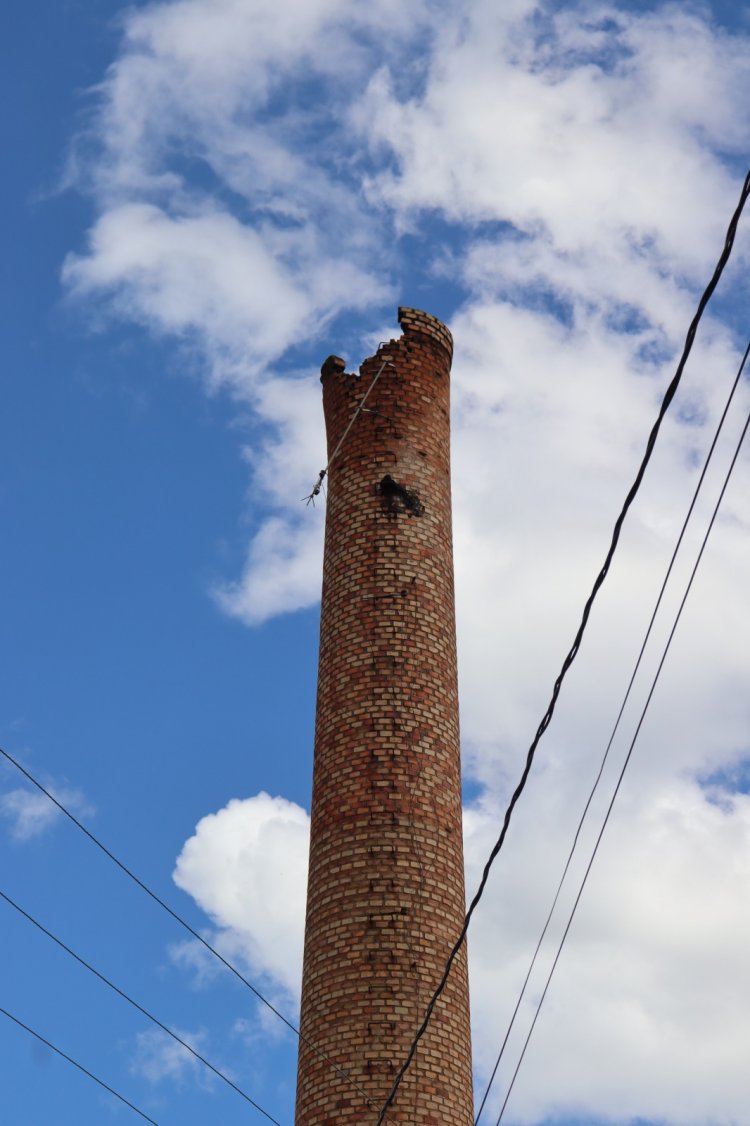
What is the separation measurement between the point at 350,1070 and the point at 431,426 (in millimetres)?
5987

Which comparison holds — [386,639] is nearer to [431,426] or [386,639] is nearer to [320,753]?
[320,753]

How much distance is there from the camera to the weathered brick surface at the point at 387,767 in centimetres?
998

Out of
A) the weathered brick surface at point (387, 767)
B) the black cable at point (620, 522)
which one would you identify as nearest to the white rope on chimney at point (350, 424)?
the weathered brick surface at point (387, 767)

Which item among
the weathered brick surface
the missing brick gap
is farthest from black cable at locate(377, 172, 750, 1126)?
the missing brick gap

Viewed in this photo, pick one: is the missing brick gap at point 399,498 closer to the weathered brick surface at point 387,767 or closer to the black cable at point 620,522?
the weathered brick surface at point 387,767

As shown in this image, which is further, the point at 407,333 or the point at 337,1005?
the point at 407,333

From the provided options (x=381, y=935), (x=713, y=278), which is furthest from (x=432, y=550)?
(x=713, y=278)

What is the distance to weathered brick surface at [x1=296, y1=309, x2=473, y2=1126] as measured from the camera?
998cm

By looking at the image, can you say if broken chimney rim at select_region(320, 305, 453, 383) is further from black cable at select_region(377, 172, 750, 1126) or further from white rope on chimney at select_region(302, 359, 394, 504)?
black cable at select_region(377, 172, 750, 1126)

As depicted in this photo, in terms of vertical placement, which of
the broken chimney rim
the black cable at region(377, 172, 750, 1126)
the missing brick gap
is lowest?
the black cable at region(377, 172, 750, 1126)

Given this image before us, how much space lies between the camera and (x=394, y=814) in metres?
10.8

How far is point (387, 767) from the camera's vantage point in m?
11.1

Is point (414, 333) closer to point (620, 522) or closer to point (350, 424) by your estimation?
point (350, 424)

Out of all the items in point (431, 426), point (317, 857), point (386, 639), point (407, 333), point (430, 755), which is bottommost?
point (317, 857)
